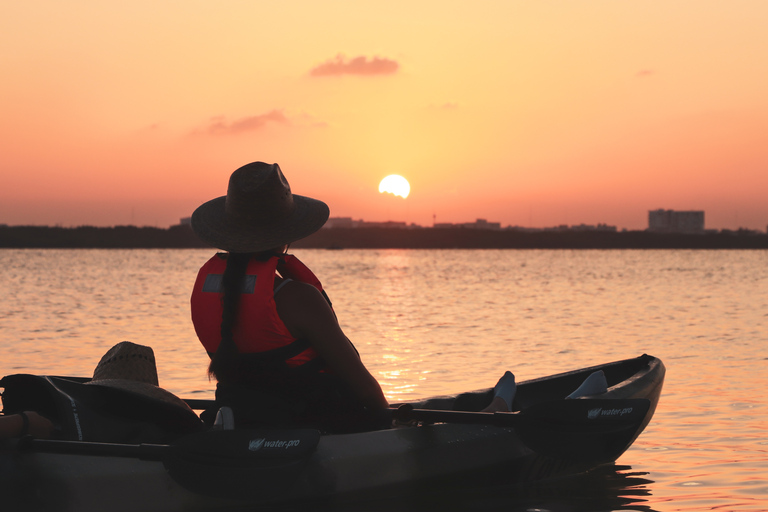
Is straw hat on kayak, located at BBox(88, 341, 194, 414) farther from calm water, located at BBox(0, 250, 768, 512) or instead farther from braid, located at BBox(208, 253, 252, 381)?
calm water, located at BBox(0, 250, 768, 512)

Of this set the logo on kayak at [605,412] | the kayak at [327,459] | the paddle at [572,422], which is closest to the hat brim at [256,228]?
the kayak at [327,459]

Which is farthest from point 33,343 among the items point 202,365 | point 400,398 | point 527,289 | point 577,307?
point 527,289

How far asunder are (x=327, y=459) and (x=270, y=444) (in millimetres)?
521

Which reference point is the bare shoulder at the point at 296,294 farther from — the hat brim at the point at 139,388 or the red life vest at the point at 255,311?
the hat brim at the point at 139,388

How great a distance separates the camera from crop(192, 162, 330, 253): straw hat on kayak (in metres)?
4.56

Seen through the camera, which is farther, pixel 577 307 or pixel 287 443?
pixel 577 307

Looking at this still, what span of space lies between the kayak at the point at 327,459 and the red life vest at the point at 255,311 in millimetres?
512

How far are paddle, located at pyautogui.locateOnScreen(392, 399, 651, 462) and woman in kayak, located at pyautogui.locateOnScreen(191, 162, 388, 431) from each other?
1.02 meters

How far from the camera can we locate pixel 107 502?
4.62m

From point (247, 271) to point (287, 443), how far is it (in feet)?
3.40

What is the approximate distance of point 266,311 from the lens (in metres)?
4.43

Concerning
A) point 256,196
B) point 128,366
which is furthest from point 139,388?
point 256,196

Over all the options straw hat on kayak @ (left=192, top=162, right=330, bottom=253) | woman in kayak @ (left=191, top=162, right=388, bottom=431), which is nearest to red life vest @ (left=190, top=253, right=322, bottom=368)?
woman in kayak @ (left=191, top=162, right=388, bottom=431)

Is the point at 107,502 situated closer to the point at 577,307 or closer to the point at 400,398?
the point at 400,398
